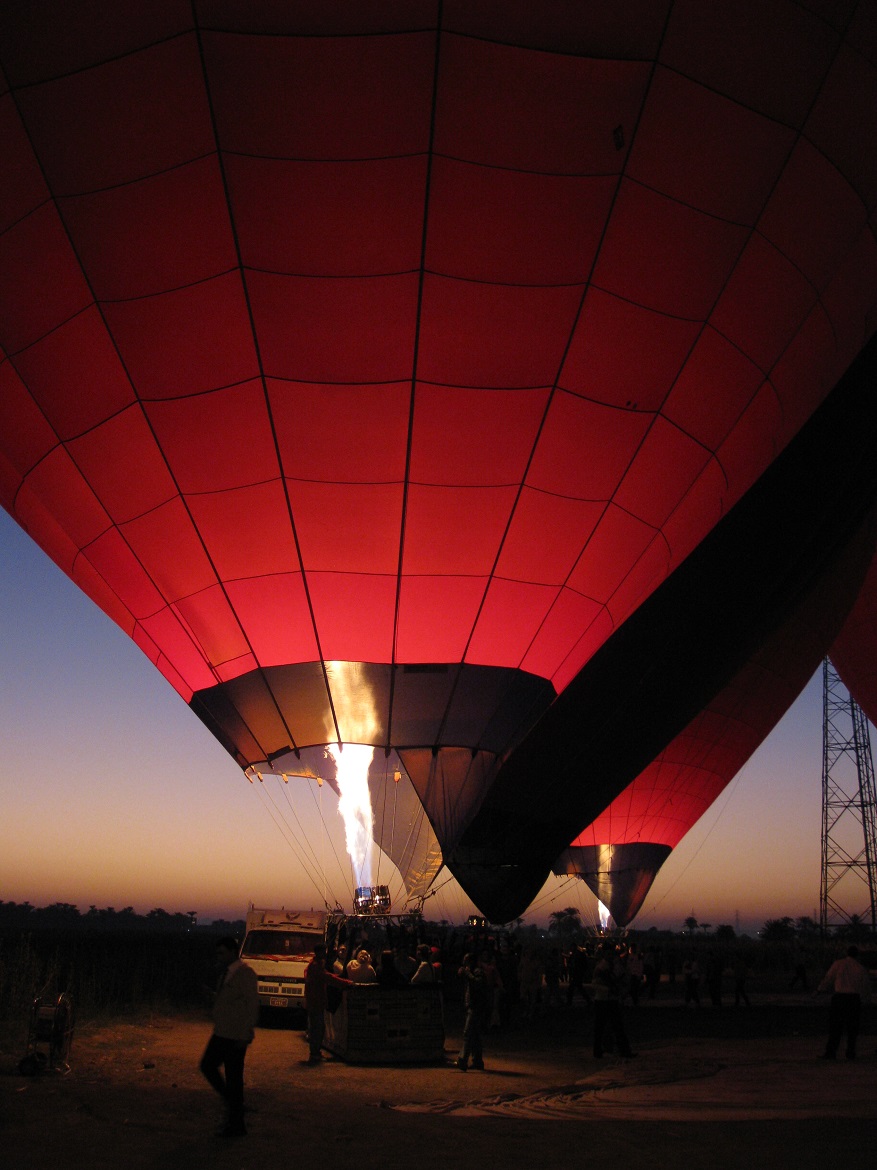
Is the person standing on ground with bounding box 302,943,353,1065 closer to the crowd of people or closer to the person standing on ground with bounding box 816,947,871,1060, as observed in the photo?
the crowd of people

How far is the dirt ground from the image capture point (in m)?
4.05

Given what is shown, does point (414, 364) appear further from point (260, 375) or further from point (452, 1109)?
point (452, 1109)

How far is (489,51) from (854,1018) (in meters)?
6.98

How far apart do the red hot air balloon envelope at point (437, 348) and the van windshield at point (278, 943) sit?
67.6 inches

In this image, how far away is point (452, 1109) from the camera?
5598mm

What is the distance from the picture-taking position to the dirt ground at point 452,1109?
4.05 m

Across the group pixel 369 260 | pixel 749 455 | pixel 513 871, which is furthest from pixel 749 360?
pixel 513 871

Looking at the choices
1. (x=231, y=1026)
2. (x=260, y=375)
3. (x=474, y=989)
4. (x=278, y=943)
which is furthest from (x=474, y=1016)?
(x=260, y=375)

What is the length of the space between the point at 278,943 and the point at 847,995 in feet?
20.3

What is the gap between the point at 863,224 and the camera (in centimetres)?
812

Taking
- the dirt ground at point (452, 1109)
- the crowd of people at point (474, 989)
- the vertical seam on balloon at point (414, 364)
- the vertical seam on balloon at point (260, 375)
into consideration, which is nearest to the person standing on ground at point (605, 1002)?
the crowd of people at point (474, 989)

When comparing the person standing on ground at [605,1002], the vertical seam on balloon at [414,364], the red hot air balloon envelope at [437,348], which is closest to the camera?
the vertical seam on balloon at [414,364]

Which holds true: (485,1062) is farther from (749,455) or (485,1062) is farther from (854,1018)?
(749,455)

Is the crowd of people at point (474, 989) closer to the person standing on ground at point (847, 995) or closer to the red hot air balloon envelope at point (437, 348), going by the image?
the person standing on ground at point (847, 995)
